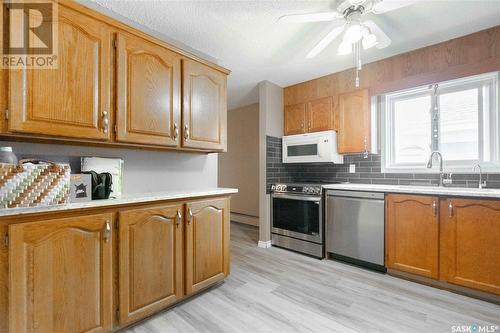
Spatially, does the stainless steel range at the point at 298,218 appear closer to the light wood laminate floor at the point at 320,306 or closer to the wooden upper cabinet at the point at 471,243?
the light wood laminate floor at the point at 320,306


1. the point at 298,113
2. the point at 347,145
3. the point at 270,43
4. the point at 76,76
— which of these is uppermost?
the point at 270,43

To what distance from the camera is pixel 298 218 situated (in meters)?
3.08

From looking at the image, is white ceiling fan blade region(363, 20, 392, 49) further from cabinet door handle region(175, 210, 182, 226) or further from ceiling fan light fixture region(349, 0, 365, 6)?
cabinet door handle region(175, 210, 182, 226)

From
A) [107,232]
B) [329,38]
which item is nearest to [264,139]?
[329,38]

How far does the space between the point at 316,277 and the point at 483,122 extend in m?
2.38

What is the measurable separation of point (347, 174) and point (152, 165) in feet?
8.45

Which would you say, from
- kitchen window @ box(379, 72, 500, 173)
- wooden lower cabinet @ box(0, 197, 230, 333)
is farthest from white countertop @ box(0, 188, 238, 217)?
kitchen window @ box(379, 72, 500, 173)

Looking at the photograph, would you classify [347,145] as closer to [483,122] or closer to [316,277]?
[483,122]

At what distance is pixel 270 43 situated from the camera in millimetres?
2377

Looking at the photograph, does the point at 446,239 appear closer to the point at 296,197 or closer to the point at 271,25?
the point at 296,197

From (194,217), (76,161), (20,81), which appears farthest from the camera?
(194,217)

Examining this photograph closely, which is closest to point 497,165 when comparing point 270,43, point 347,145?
point 347,145

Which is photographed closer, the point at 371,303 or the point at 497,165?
the point at 371,303

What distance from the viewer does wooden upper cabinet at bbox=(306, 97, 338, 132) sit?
3162 millimetres
